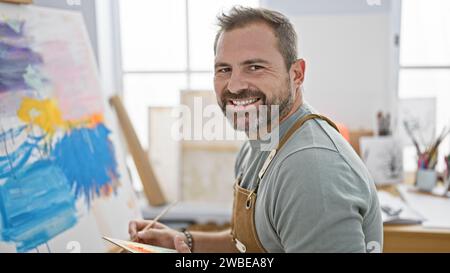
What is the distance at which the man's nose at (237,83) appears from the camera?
73 centimetres

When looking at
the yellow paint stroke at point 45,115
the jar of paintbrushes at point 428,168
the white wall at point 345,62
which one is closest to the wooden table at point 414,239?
the jar of paintbrushes at point 428,168

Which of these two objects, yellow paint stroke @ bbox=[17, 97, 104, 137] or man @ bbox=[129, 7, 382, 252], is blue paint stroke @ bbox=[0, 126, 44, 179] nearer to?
yellow paint stroke @ bbox=[17, 97, 104, 137]

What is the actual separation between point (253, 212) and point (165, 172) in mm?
1123

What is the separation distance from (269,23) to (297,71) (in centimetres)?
11

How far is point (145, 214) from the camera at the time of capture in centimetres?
174

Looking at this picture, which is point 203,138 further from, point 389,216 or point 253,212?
point 253,212

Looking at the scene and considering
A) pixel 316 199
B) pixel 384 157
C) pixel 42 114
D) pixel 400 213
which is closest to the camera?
pixel 316 199

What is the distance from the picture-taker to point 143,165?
1753 millimetres

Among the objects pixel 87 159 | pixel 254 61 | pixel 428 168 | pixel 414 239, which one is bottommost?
pixel 414 239

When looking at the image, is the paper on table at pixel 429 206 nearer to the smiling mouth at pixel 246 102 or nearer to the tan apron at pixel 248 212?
the tan apron at pixel 248 212

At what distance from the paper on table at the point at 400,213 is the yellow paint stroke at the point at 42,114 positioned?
35.6 inches

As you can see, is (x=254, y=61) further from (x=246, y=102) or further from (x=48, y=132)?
(x=48, y=132)

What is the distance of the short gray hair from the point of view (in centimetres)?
72

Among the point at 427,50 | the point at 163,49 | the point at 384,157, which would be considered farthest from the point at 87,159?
the point at 384,157
